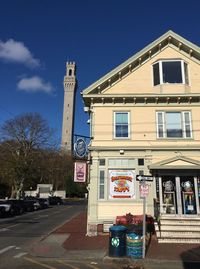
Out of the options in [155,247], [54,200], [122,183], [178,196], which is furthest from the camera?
[54,200]

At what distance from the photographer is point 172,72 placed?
782 inches

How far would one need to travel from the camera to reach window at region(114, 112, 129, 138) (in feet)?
62.6

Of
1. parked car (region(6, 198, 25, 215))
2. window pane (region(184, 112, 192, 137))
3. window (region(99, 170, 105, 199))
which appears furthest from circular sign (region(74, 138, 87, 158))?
parked car (region(6, 198, 25, 215))

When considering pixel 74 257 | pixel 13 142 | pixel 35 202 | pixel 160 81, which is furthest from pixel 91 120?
pixel 13 142

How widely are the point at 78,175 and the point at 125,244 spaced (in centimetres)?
659

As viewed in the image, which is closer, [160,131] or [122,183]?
[122,183]

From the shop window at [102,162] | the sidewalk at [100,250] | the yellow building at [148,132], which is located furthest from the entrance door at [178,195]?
the shop window at [102,162]

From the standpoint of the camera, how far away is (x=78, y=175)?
60.0 ft

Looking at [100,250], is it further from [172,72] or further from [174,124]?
[172,72]

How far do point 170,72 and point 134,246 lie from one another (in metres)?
11.4

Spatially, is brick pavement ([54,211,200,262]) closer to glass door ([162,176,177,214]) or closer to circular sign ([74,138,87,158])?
glass door ([162,176,177,214])

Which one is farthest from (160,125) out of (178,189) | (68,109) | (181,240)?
(68,109)

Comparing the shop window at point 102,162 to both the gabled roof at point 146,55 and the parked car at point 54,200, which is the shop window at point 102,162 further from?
the parked car at point 54,200

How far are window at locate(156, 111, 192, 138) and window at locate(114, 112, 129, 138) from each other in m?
1.78
